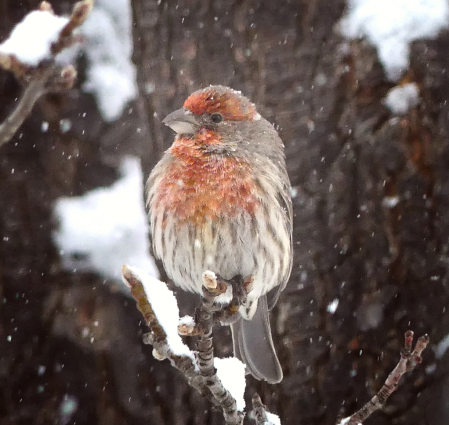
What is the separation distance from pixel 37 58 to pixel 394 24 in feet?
10.2

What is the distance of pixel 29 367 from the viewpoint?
11.1 ft

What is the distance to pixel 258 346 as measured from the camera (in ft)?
11.3

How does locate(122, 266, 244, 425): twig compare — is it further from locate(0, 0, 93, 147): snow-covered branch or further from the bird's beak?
the bird's beak

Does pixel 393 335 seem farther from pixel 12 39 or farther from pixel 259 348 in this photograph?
pixel 12 39

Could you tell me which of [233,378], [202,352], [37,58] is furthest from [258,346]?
[37,58]

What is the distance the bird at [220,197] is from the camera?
2770 millimetres

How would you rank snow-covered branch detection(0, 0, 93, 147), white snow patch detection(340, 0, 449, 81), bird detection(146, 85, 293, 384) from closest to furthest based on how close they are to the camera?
snow-covered branch detection(0, 0, 93, 147)
bird detection(146, 85, 293, 384)
white snow patch detection(340, 0, 449, 81)

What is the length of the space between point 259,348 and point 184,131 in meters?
1.37

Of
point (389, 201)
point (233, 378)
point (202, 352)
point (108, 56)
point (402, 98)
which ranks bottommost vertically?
point (389, 201)

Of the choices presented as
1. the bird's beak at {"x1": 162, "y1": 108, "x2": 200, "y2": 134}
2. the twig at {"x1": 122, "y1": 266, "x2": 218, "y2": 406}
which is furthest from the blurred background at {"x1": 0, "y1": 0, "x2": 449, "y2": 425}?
the twig at {"x1": 122, "y1": 266, "x2": 218, "y2": 406}

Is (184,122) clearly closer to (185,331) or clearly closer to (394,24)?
(185,331)

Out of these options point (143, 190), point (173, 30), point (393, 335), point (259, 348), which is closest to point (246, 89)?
point (173, 30)

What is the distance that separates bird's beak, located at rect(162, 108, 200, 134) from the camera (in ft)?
9.32

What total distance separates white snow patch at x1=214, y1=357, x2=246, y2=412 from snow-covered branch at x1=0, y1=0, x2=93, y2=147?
141cm
